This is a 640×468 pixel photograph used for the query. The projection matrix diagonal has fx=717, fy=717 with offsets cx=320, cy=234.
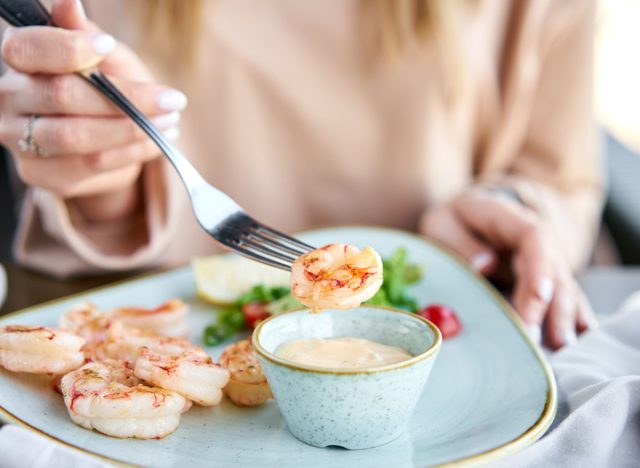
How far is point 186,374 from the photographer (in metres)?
1.22

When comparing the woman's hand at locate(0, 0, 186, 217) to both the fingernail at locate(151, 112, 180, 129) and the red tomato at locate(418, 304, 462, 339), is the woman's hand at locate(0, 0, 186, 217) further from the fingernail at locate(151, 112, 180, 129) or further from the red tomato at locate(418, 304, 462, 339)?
the red tomato at locate(418, 304, 462, 339)

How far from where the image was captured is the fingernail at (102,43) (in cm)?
148

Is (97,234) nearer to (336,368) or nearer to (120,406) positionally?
(120,406)

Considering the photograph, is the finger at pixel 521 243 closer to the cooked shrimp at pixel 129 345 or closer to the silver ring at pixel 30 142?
the cooked shrimp at pixel 129 345

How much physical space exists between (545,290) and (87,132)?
3.85 feet

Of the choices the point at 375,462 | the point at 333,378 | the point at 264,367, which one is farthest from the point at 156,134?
the point at 375,462

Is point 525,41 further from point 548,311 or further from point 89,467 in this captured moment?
point 89,467

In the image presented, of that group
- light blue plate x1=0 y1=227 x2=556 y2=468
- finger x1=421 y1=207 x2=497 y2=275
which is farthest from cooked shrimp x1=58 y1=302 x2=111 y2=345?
finger x1=421 y1=207 x2=497 y2=275

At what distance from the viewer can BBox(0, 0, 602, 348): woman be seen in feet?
7.89

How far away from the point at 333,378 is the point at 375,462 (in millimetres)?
150

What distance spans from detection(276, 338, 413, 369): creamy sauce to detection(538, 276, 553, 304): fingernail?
602 millimetres

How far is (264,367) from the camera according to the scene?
1.24 m

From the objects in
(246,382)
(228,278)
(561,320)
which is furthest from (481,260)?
(246,382)

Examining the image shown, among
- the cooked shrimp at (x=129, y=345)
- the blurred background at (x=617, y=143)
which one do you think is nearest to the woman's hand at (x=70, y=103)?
the cooked shrimp at (x=129, y=345)
